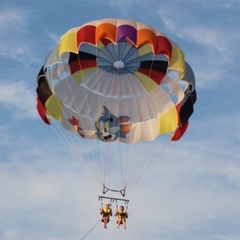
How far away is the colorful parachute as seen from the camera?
39938mm

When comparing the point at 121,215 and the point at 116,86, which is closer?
the point at 121,215

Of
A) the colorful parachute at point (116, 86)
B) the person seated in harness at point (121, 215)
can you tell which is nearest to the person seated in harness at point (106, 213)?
the person seated in harness at point (121, 215)

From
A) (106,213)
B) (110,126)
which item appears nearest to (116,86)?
(110,126)

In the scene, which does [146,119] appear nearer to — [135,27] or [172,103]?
[172,103]

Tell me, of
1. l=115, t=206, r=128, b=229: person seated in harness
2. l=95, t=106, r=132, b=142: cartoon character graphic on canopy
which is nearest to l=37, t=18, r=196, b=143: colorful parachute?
l=95, t=106, r=132, b=142: cartoon character graphic on canopy

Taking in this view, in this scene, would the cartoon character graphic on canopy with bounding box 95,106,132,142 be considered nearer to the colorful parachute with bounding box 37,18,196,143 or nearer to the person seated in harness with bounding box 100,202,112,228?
the colorful parachute with bounding box 37,18,196,143

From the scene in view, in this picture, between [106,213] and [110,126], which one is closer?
[106,213]

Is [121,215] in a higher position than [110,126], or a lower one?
lower

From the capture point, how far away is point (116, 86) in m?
42.3

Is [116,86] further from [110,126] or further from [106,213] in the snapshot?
[106,213]

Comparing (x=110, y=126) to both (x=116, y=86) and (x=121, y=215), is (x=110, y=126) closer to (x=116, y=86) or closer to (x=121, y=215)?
(x=116, y=86)

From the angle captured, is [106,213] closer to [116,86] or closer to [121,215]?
[121,215]

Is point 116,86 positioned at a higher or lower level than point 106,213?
higher

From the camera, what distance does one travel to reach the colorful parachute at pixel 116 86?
3994 centimetres
